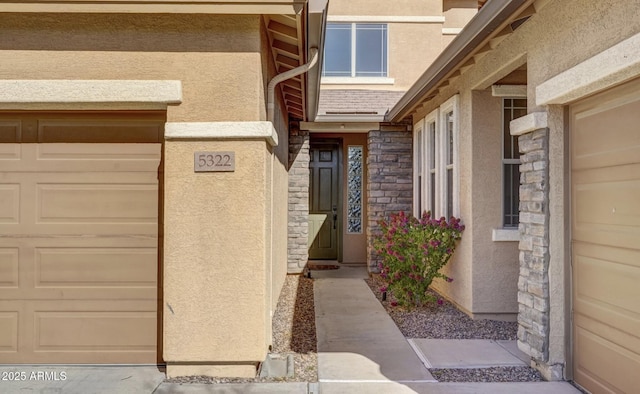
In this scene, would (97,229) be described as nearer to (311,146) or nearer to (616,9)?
(616,9)

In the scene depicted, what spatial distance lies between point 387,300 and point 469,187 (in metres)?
2.36

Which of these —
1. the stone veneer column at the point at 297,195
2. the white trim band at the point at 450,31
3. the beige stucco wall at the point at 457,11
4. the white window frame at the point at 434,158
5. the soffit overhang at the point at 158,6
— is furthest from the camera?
the beige stucco wall at the point at 457,11

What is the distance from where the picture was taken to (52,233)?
14.3ft

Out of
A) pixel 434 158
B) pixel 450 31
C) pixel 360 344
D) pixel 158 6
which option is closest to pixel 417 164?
pixel 434 158

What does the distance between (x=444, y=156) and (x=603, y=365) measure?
4.33m

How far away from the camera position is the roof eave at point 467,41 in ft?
13.4

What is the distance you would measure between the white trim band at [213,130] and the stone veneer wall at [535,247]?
2491 mm

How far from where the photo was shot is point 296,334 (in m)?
5.76

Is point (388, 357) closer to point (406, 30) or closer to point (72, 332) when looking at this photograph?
point (72, 332)

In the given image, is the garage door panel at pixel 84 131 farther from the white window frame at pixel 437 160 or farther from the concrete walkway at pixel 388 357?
the white window frame at pixel 437 160

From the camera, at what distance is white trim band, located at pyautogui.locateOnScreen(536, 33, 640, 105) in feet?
10.2

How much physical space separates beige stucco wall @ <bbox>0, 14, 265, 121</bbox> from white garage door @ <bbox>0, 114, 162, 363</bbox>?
47cm

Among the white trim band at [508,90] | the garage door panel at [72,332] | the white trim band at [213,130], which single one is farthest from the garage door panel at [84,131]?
the white trim band at [508,90]

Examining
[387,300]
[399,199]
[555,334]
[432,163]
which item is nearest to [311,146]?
[399,199]
